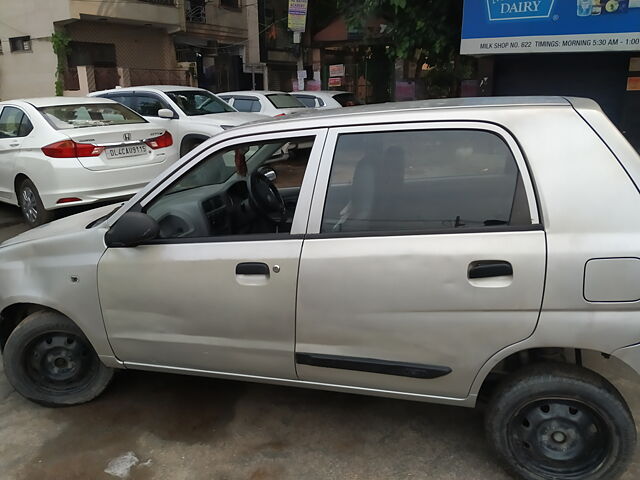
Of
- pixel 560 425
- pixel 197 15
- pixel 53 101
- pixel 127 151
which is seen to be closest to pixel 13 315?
pixel 560 425

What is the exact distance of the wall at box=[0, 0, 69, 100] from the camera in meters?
19.8

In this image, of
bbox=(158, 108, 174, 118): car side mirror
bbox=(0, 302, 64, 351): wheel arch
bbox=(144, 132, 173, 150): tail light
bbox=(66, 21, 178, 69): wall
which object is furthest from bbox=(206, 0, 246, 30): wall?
bbox=(0, 302, 64, 351): wheel arch

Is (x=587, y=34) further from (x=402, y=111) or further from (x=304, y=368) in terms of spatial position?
(x=304, y=368)

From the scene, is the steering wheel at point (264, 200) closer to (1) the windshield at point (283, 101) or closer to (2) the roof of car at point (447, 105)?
(2) the roof of car at point (447, 105)

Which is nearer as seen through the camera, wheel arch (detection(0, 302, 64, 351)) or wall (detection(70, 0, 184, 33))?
wheel arch (detection(0, 302, 64, 351))

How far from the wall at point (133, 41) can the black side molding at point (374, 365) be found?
21.5 metres

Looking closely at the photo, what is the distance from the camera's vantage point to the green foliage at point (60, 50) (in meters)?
19.6

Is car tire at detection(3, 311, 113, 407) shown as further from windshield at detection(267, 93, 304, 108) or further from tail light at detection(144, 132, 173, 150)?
windshield at detection(267, 93, 304, 108)

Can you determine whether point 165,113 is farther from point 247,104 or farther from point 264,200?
point 264,200

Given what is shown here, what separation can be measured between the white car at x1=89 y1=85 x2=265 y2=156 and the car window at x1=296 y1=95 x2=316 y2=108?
2.82m

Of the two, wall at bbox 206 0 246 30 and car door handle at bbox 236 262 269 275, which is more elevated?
wall at bbox 206 0 246 30

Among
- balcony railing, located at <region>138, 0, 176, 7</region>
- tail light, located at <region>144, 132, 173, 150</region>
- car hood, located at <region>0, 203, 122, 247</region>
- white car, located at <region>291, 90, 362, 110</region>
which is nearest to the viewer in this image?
car hood, located at <region>0, 203, 122, 247</region>

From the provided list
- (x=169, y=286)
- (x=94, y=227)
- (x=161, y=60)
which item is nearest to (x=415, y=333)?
(x=169, y=286)

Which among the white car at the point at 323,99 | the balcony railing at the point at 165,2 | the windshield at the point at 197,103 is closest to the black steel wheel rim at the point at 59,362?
the windshield at the point at 197,103
